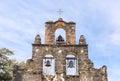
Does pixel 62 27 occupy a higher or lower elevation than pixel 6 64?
higher

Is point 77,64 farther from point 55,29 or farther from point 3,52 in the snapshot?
point 3,52

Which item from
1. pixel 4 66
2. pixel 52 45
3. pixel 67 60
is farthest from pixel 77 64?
pixel 4 66

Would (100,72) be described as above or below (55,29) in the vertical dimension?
below

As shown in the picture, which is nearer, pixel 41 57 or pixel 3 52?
pixel 41 57

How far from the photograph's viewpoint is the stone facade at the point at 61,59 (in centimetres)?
1623

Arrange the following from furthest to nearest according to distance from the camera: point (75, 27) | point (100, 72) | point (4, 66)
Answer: point (4, 66)
point (75, 27)
point (100, 72)

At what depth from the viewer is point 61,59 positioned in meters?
16.7

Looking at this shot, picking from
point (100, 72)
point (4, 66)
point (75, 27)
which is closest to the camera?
point (100, 72)

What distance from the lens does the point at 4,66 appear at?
19.4 meters

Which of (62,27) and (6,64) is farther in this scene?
(6,64)

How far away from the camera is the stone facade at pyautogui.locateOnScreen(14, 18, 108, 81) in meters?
16.2

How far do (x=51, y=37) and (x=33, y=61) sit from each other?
1807 millimetres

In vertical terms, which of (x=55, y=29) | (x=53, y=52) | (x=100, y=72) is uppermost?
(x=55, y=29)

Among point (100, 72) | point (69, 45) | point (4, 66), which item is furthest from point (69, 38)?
point (4, 66)
